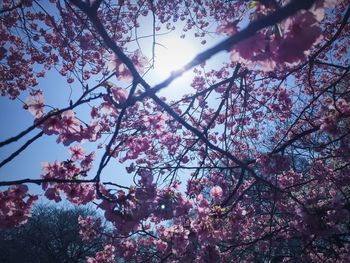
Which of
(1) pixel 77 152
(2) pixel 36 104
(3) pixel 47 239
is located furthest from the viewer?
(3) pixel 47 239

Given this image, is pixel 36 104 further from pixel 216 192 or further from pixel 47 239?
pixel 47 239

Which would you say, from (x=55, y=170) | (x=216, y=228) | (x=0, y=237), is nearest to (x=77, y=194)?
(x=55, y=170)

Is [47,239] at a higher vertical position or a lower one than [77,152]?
higher

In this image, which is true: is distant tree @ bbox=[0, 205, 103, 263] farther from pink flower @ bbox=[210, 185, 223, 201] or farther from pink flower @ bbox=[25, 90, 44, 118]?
pink flower @ bbox=[25, 90, 44, 118]

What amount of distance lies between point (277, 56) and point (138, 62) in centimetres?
211

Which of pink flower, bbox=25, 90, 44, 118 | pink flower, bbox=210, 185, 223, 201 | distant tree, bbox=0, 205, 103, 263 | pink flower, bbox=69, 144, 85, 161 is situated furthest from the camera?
distant tree, bbox=0, 205, 103, 263

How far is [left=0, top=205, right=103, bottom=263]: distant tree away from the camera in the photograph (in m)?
22.9

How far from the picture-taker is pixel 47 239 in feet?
72.0

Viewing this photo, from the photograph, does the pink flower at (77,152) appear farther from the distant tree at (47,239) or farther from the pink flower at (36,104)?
the distant tree at (47,239)

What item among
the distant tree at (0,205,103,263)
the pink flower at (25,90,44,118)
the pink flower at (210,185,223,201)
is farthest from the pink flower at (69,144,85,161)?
the distant tree at (0,205,103,263)

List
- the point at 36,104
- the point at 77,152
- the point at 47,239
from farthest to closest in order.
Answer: the point at 47,239, the point at 77,152, the point at 36,104

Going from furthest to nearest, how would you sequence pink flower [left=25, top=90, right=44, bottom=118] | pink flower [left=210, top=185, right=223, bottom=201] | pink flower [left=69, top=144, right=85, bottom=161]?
1. pink flower [left=210, top=185, right=223, bottom=201]
2. pink flower [left=69, top=144, right=85, bottom=161]
3. pink flower [left=25, top=90, right=44, bottom=118]

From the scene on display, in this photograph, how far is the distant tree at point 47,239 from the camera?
22.9 metres

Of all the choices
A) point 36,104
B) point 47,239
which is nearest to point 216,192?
point 36,104
